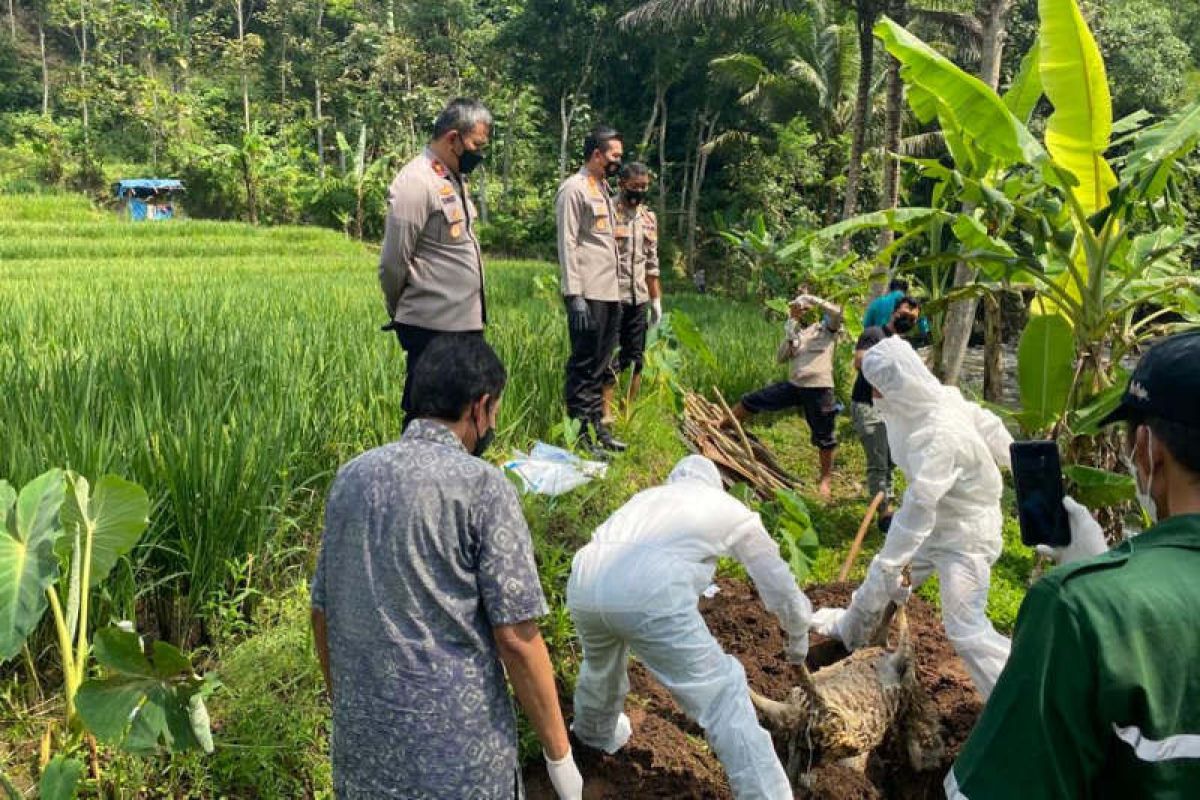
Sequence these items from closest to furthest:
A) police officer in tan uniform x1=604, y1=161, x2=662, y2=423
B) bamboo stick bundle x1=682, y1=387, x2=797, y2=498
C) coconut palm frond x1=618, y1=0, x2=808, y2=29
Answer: police officer in tan uniform x1=604, y1=161, x2=662, y2=423 → bamboo stick bundle x1=682, y1=387, x2=797, y2=498 → coconut palm frond x1=618, y1=0, x2=808, y2=29

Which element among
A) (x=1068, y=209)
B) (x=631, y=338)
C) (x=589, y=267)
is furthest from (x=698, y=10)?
(x=1068, y=209)

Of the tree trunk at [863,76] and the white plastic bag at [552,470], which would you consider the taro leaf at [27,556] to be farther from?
the tree trunk at [863,76]

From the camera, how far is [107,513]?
6.87 ft

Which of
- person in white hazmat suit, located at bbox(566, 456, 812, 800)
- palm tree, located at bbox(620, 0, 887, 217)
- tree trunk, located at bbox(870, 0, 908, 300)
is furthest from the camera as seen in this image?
palm tree, located at bbox(620, 0, 887, 217)

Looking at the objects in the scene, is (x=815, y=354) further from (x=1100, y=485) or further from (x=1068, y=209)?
(x=1100, y=485)

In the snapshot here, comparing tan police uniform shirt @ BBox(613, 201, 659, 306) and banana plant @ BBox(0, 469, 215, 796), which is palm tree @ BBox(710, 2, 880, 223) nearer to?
tan police uniform shirt @ BBox(613, 201, 659, 306)

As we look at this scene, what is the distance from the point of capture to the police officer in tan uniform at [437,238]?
3660 millimetres

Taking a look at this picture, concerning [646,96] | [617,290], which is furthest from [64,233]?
[617,290]

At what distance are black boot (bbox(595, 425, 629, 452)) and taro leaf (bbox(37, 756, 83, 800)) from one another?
3.46 m

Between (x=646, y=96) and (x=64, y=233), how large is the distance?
12907 mm

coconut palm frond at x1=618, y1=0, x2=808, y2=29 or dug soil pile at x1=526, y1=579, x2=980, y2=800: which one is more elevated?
coconut palm frond at x1=618, y1=0, x2=808, y2=29

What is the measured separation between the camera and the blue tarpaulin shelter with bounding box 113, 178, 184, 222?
881 inches

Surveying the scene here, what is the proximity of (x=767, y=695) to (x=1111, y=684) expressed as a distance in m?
2.36

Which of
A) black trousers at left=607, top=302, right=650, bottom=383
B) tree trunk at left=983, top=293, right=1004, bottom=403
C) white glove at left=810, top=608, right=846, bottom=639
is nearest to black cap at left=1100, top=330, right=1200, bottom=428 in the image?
white glove at left=810, top=608, right=846, bottom=639
